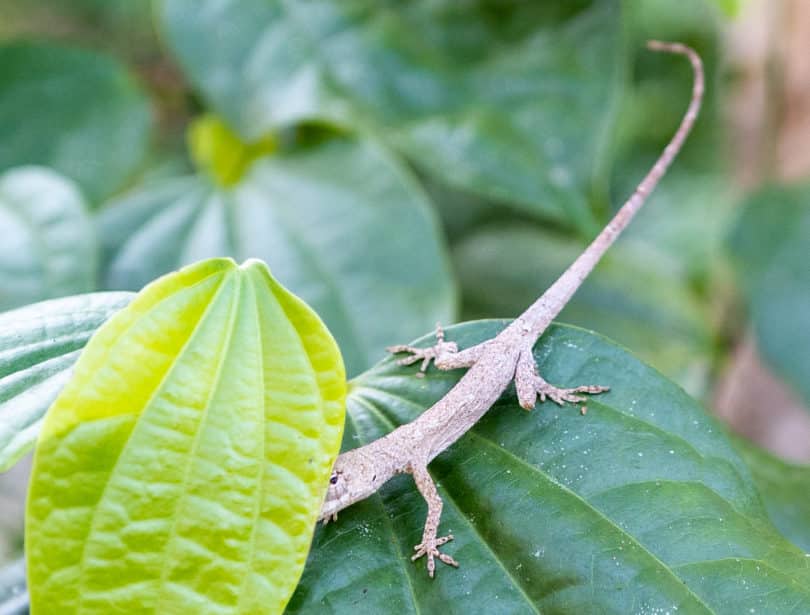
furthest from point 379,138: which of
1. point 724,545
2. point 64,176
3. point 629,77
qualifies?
point 629,77

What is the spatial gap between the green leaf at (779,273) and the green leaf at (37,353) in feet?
8.11

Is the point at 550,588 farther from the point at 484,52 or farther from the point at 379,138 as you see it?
the point at 484,52

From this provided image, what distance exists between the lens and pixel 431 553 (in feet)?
4.11

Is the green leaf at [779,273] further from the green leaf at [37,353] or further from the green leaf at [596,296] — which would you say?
the green leaf at [37,353]

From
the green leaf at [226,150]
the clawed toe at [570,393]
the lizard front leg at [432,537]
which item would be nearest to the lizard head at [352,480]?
the lizard front leg at [432,537]

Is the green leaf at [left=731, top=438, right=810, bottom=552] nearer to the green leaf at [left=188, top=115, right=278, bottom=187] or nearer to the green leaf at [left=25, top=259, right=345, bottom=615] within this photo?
the green leaf at [left=25, top=259, right=345, bottom=615]

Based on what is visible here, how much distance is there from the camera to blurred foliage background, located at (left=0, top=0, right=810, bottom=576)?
2234 mm

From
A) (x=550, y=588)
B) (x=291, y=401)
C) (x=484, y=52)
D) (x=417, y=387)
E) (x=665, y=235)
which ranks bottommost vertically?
(x=665, y=235)

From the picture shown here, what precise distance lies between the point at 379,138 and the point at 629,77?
2135 mm

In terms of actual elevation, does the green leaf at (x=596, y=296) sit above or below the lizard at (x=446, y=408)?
below

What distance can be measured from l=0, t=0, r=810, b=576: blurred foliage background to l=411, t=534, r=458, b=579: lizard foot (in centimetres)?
88

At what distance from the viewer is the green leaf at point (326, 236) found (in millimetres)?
2199

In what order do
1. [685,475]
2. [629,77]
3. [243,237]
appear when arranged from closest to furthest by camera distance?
[685,475] < [243,237] < [629,77]

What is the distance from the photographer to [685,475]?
1265 millimetres
